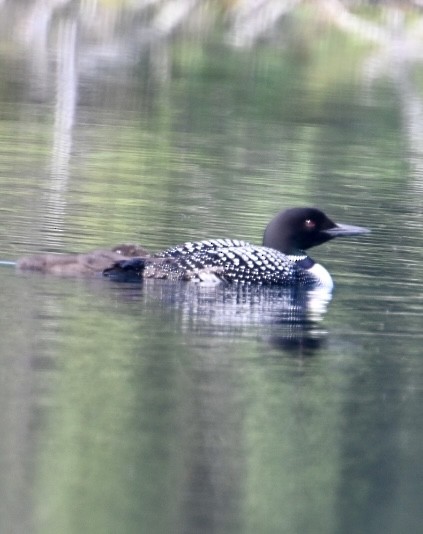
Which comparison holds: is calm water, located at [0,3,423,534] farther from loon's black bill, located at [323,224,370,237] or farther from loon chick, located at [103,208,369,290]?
loon's black bill, located at [323,224,370,237]

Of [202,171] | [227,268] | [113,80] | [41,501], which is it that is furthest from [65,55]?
[41,501]

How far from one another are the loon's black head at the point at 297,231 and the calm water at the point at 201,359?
0.28 metres

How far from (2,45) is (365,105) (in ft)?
32.7

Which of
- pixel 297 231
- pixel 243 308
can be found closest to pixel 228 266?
pixel 243 308

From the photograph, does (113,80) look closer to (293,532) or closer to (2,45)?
(2,45)

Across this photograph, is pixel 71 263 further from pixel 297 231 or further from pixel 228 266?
pixel 297 231

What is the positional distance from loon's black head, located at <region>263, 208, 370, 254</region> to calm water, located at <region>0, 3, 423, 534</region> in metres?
0.28

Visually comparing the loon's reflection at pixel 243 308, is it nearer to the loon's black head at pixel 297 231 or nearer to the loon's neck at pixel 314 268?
the loon's neck at pixel 314 268

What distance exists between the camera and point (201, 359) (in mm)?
8438

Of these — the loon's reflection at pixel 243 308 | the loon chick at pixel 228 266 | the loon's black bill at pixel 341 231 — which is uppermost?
the loon's black bill at pixel 341 231

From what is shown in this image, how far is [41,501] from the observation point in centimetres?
619

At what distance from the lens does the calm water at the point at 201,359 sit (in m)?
6.38

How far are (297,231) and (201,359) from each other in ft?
9.21

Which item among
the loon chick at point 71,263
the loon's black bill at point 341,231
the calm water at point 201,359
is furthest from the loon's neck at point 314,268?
the loon chick at point 71,263
